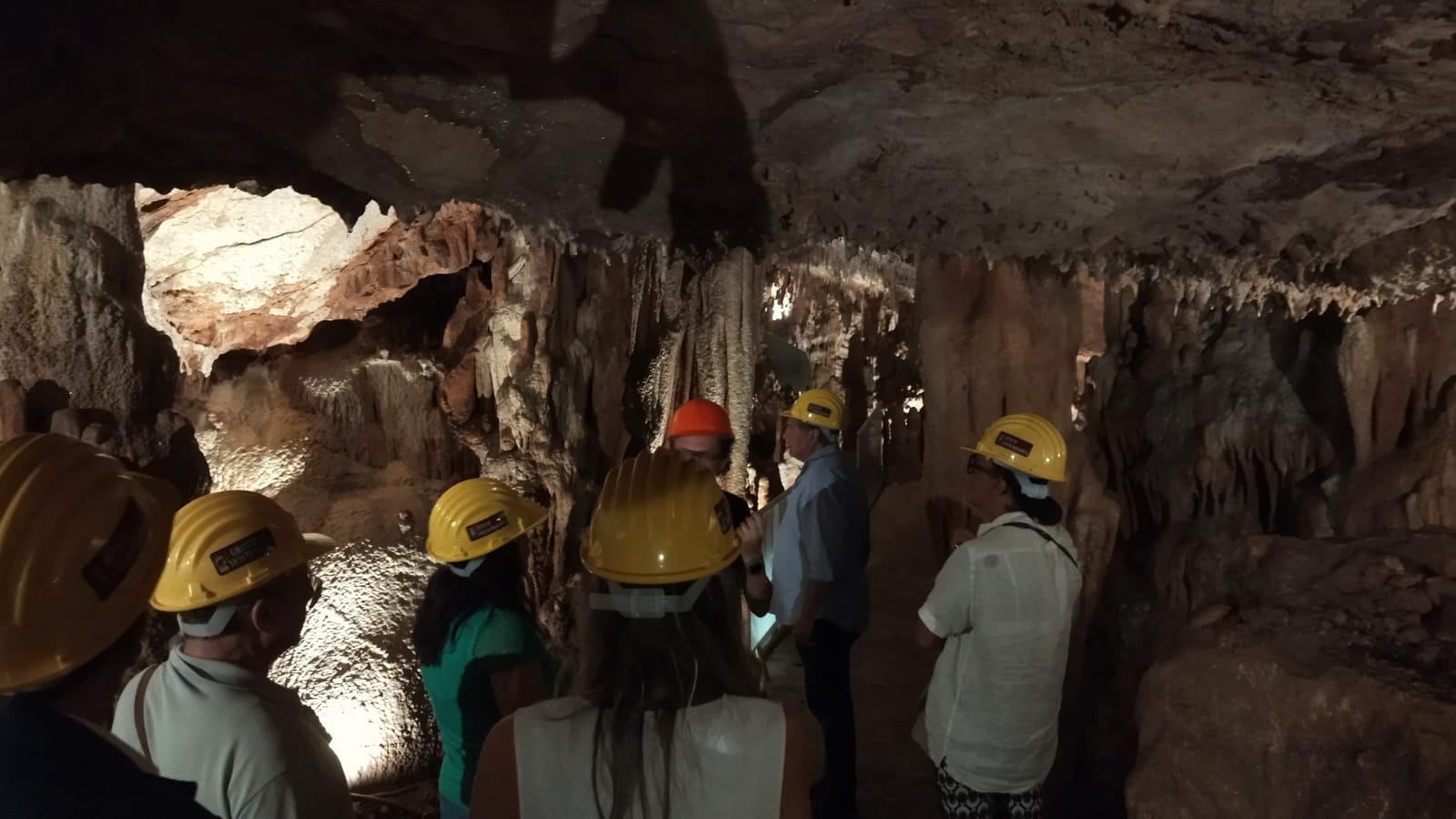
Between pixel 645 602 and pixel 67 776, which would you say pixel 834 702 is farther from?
pixel 67 776

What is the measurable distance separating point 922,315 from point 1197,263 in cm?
172

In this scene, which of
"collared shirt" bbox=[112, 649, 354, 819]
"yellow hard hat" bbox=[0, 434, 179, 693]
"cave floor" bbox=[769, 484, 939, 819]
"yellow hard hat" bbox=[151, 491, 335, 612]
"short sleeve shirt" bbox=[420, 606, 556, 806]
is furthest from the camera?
"cave floor" bbox=[769, 484, 939, 819]

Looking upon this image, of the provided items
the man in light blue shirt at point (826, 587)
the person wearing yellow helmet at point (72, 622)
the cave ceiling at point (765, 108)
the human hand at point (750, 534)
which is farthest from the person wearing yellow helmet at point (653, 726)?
the man in light blue shirt at point (826, 587)

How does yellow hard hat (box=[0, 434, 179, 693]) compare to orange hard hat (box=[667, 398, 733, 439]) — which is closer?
yellow hard hat (box=[0, 434, 179, 693])

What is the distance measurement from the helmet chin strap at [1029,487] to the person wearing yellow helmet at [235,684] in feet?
5.76

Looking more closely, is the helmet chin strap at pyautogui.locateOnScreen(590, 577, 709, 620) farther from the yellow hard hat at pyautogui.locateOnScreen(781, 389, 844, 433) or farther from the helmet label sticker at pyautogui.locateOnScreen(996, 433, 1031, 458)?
the yellow hard hat at pyautogui.locateOnScreen(781, 389, 844, 433)

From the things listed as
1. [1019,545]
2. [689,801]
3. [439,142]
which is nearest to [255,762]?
[689,801]

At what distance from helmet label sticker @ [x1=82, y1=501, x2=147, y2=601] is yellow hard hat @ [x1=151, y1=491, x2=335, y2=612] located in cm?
45

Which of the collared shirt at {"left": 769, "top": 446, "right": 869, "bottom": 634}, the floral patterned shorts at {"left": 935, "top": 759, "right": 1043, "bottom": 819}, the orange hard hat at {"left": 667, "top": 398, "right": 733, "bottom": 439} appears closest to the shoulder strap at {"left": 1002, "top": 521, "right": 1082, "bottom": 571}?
the floral patterned shorts at {"left": 935, "top": 759, "right": 1043, "bottom": 819}

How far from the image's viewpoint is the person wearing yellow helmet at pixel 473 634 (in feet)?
6.34

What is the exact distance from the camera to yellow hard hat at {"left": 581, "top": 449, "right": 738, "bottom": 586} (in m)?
1.32

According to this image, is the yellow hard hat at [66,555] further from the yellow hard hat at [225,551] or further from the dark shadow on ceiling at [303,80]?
the dark shadow on ceiling at [303,80]

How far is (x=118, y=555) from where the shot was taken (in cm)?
107

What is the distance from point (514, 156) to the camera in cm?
318
